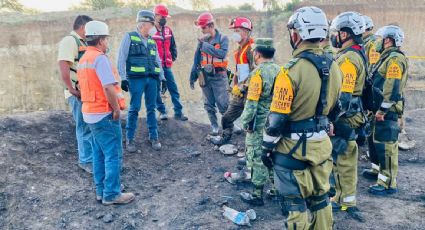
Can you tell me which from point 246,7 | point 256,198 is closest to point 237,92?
point 256,198

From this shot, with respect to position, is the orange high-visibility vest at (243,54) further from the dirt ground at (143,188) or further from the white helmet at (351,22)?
the dirt ground at (143,188)

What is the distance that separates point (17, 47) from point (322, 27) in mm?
17023

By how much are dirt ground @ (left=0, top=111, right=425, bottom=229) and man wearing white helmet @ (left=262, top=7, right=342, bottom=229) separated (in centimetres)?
106

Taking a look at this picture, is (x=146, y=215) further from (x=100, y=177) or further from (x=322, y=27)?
(x=322, y=27)

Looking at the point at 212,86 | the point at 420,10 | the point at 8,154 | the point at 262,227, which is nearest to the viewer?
the point at 262,227

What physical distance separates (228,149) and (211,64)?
172 centimetres

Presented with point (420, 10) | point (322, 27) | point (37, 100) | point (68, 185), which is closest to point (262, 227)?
point (322, 27)

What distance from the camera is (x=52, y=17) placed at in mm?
17594

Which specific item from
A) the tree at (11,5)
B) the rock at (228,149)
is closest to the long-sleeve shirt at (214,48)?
the rock at (228,149)

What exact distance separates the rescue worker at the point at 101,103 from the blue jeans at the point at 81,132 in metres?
0.95

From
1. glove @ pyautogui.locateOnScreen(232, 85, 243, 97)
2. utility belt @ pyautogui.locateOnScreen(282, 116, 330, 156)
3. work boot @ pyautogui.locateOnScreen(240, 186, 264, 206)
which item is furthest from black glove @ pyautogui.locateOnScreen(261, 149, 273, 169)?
glove @ pyautogui.locateOnScreen(232, 85, 243, 97)

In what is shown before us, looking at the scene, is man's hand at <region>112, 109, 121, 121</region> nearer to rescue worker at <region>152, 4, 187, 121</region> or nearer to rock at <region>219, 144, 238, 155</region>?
rock at <region>219, 144, 238, 155</region>

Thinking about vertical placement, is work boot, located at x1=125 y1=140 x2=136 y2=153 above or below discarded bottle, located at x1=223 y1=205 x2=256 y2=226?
above

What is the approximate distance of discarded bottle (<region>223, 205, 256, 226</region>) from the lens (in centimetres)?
450
